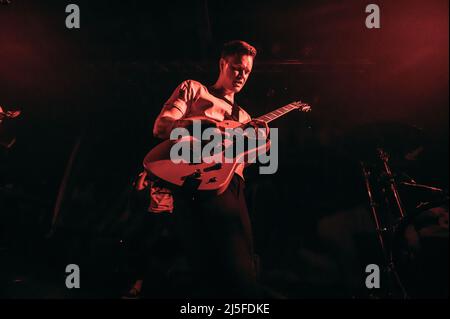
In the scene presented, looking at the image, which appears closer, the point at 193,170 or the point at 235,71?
the point at 193,170

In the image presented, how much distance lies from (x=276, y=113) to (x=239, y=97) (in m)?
0.56

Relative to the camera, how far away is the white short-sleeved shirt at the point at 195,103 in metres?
2.45

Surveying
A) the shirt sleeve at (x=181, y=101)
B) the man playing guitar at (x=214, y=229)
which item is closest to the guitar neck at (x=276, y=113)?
the man playing guitar at (x=214, y=229)

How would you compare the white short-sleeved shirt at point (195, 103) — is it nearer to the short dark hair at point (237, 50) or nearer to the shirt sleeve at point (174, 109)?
the shirt sleeve at point (174, 109)

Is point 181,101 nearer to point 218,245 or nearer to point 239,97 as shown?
point 239,97

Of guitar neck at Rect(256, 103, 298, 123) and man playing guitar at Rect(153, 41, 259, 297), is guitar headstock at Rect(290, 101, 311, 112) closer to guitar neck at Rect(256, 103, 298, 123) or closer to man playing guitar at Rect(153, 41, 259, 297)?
guitar neck at Rect(256, 103, 298, 123)

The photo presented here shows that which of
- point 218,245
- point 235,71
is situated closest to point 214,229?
point 218,245

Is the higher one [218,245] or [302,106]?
[302,106]

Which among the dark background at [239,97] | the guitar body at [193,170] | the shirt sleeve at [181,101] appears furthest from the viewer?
the dark background at [239,97]

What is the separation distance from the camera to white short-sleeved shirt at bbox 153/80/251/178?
2451 millimetres

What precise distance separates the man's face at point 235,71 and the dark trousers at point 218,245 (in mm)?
1057

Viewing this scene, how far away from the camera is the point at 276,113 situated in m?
2.84

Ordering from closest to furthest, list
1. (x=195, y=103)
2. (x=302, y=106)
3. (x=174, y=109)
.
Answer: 1. (x=174, y=109)
2. (x=195, y=103)
3. (x=302, y=106)
